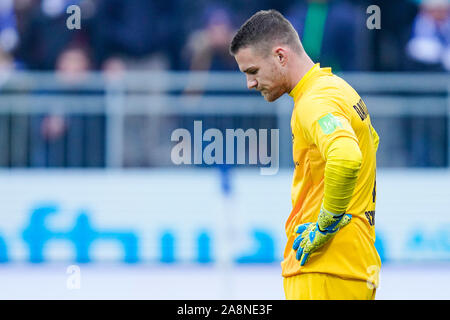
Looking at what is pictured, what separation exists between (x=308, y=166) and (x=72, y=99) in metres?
7.67

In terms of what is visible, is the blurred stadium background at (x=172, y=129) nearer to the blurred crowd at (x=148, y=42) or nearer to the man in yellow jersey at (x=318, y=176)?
the blurred crowd at (x=148, y=42)

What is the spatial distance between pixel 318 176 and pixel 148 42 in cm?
782

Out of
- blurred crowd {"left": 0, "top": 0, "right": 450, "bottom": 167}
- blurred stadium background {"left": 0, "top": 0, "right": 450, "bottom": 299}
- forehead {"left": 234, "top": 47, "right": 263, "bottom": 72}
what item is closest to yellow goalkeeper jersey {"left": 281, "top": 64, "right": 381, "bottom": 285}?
forehead {"left": 234, "top": 47, "right": 263, "bottom": 72}

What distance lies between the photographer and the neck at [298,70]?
416cm

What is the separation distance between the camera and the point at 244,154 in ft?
33.9

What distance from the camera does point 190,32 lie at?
38.1ft

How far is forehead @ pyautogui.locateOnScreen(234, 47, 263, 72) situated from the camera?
13.6 ft

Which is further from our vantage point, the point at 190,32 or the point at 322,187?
the point at 190,32

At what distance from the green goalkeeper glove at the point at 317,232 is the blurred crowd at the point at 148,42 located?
287 inches

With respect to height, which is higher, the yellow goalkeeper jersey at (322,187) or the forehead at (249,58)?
the forehead at (249,58)

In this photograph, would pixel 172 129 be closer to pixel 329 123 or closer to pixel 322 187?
pixel 322 187

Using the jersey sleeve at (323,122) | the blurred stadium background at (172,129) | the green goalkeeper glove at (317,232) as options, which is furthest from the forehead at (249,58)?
the blurred stadium background at (172,129)

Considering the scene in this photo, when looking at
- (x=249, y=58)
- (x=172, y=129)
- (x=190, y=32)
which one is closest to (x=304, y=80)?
(x=249, y=58)
